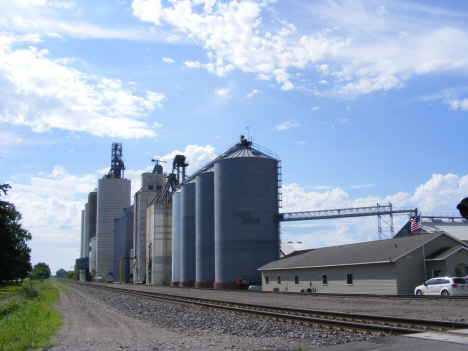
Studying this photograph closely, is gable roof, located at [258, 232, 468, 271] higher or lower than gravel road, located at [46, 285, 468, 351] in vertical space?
higher

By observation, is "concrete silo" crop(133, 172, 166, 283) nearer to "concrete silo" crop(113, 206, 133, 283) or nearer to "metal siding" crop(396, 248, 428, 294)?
"concrete silo" crop(113, 206, 133, 283)

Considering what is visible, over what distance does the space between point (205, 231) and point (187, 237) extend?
889 centimetres

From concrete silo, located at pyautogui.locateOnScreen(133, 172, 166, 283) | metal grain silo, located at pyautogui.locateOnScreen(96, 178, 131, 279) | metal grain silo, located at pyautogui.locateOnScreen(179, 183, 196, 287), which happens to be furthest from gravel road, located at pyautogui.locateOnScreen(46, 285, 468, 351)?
metal grain silo, located at pyautogui.locateOnScreen(96, 178, 131, 279)

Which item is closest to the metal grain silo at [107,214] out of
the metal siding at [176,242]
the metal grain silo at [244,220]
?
the metal siding at [176,242]

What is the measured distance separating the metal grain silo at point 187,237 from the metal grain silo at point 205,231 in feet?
19.4

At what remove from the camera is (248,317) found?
19.8 meters

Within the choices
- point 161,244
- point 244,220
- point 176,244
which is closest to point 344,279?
point 244,220

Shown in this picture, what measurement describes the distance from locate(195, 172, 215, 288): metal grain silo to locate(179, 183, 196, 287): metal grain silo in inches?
232

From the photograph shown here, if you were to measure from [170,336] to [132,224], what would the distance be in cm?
11846

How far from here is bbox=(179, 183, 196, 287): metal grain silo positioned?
74.4m

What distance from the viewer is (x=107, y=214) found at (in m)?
161

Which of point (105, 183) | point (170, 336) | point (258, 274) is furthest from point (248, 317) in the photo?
point (105, 183)

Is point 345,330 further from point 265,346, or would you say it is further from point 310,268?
point 310,268

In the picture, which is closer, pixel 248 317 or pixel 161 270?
pixel 248 317
